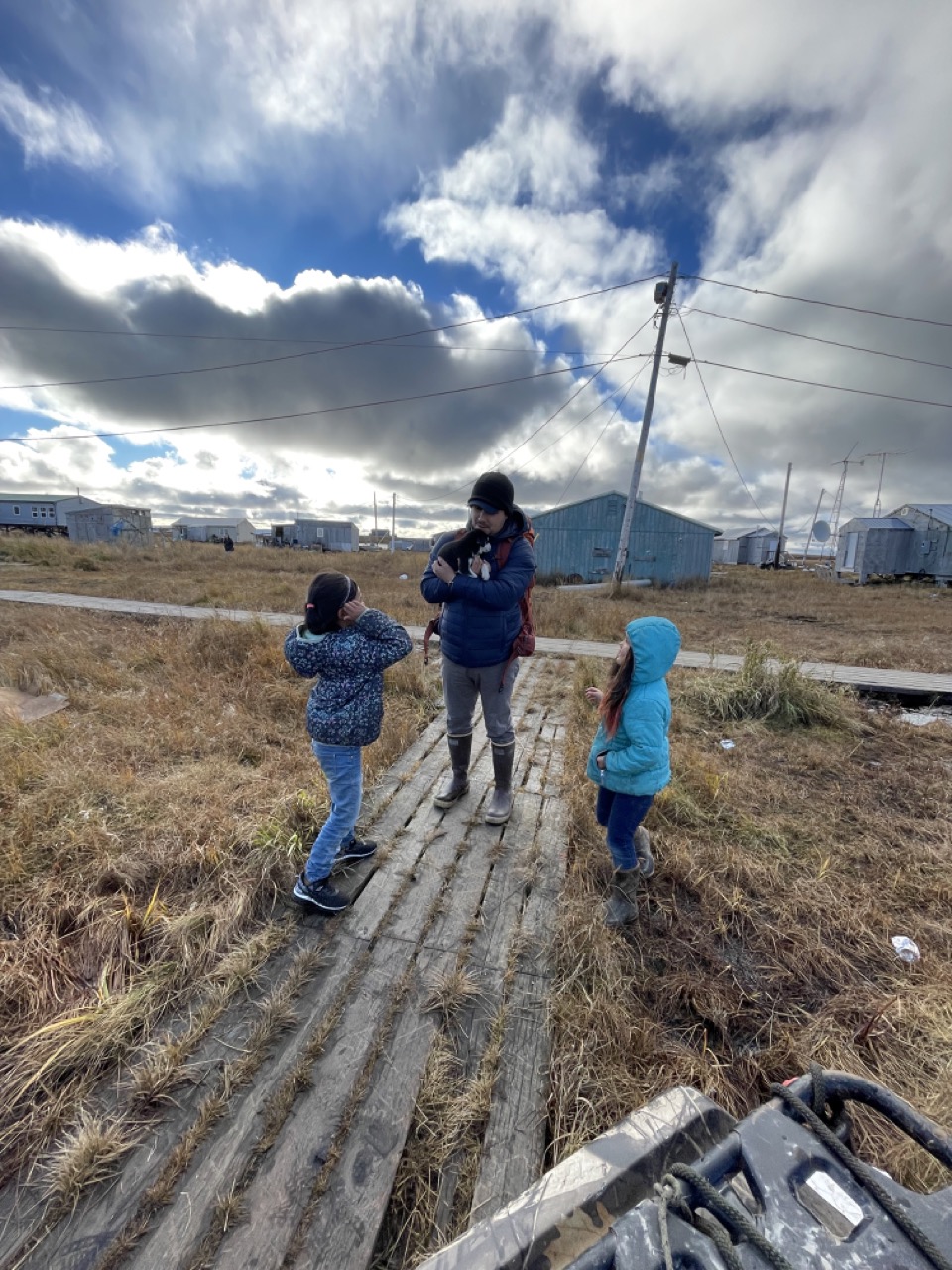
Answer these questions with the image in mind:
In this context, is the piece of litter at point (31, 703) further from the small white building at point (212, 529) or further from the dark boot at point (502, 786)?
the small white building at point (212, 529)

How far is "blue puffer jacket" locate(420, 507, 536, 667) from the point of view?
9.07 feet

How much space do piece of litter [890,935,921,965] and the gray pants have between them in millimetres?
2225

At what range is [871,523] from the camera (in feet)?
104

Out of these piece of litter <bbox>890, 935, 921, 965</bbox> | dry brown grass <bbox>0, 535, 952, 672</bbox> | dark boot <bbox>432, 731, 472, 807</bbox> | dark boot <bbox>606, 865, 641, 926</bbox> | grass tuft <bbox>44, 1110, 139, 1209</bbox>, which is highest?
dry brown grass <bbox>0, 535, 952, 672</bbox>

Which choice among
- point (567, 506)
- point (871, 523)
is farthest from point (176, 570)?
point (871, 523)

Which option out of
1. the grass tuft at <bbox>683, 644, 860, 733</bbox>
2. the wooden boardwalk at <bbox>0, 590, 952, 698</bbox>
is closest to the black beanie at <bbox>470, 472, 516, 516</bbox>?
the grass tuft at <bbox>683, 644, 860, 733</bbox>

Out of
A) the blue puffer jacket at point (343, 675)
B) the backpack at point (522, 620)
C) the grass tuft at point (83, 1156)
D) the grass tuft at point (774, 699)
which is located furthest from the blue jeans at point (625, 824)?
the grass tuft at point (774, 699)

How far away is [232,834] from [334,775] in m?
0.84

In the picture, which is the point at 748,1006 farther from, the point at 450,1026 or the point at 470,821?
the point at 470,821

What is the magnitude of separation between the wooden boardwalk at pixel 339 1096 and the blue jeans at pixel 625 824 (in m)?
0.39

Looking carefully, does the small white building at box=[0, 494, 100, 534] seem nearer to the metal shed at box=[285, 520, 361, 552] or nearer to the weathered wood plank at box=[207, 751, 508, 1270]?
the metal shed at box=[285, 520, 361, 552]

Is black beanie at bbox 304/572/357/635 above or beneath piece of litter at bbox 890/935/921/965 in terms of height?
above

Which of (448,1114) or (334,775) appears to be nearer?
(448,1114)

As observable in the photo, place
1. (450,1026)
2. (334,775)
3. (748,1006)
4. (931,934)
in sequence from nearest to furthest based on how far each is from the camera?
(450,1026), (748,1006), (334,775), (931,934)
